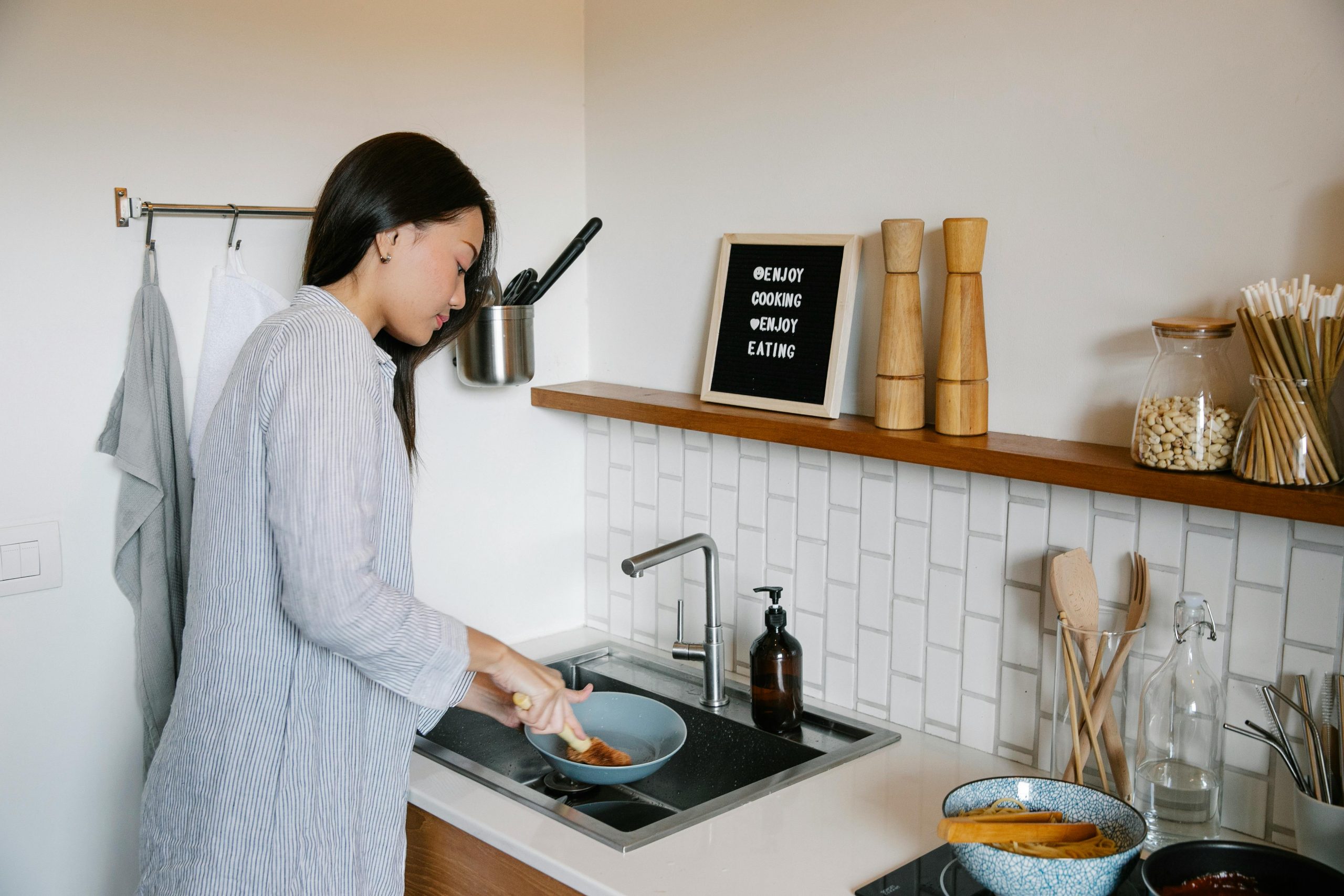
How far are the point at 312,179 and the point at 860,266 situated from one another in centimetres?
87

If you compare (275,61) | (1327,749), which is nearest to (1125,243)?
(1327,749)

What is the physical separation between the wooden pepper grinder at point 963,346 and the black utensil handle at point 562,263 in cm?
71

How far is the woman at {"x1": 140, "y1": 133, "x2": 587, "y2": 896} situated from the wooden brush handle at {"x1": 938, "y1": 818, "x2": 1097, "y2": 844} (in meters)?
0.48

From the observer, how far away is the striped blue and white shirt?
45.3 inches

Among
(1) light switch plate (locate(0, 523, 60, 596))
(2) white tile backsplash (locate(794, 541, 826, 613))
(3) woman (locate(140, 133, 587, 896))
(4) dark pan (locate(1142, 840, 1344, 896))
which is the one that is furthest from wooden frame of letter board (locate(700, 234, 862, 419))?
(1) light switch plate (locate(0, 523, 60, 596))

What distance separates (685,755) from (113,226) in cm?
116

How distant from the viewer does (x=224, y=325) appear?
169cm

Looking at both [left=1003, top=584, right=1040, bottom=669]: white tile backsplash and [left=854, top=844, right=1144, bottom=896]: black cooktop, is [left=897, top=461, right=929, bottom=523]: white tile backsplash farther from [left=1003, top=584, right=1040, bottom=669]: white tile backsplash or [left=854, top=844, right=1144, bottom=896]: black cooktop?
[left=854, top=844, right=1144, bottom=896]: black cooktop

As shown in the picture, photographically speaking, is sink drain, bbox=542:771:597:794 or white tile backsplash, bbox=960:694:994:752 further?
sink drain, bbox=542:771:597:794

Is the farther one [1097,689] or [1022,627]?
[1022,627]

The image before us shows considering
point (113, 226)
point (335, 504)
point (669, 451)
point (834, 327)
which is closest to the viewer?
point (335, 504)

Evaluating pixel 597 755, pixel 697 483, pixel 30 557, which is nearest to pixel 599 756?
pixel 597 755

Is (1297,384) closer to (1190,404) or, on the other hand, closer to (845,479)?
(1190,404)

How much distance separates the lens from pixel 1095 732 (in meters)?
1.42
